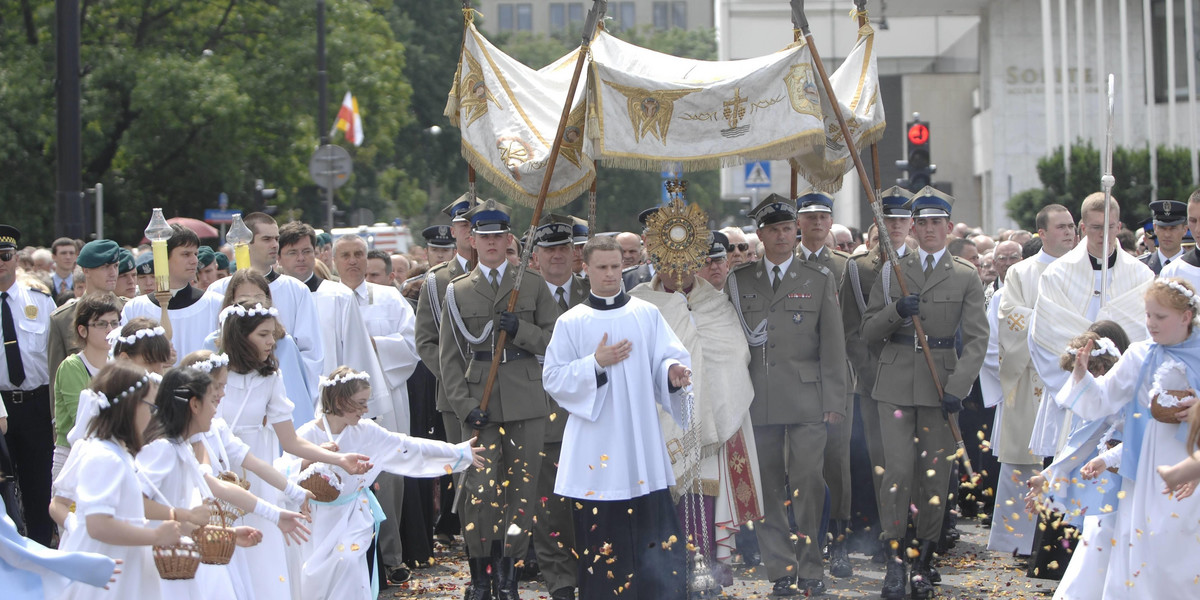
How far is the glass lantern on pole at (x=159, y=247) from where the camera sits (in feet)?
24.1

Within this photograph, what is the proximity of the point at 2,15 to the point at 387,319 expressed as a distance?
20099 millimetres

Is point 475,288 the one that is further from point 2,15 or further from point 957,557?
point 2,15

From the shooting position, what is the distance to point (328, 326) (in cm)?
908

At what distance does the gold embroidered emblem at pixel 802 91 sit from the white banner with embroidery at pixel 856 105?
431 mm

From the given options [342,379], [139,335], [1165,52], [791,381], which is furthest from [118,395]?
[1165,52]

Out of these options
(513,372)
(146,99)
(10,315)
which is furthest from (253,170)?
(513,372)

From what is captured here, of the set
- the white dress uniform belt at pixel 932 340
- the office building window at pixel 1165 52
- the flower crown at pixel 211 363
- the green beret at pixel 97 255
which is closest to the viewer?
the flower crown at pixel 211 363

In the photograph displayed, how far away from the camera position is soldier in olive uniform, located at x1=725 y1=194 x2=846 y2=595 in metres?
8.63

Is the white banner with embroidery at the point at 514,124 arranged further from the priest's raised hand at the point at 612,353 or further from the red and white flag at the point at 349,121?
the red and white flag at the point at 349,121

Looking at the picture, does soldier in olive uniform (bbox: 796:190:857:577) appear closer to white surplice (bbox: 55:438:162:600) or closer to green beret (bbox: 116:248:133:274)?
green beret (bbox: 116:248:133:274)

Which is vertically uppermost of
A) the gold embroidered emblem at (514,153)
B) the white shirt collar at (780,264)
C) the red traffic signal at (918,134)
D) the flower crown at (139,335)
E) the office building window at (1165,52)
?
the office building window at (1165,52)

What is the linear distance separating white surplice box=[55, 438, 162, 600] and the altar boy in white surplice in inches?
213

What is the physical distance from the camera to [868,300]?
30.5 feet

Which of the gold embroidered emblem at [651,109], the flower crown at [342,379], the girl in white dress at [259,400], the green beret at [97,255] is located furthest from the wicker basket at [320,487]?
the green beret at [97,255]
